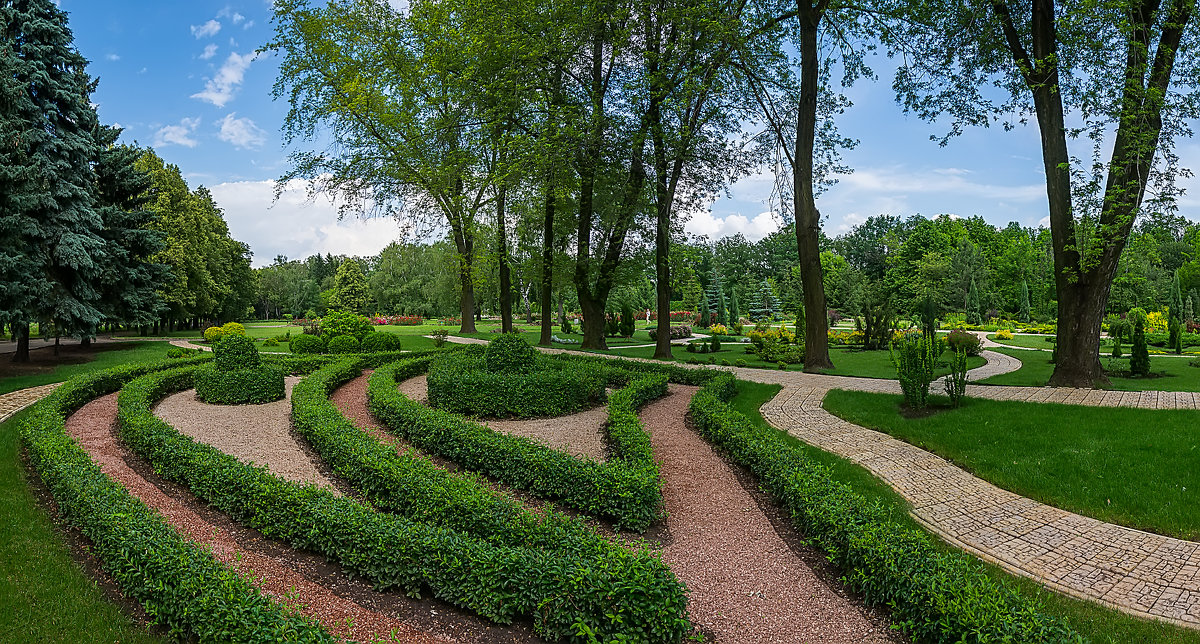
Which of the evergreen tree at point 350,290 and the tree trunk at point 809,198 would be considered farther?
the evergreen tree at point 350,290

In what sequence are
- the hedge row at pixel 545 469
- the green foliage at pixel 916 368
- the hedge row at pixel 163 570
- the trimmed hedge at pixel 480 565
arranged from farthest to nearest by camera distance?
the green foliage at pixel 916 368 → the hedge row at pixel 545 469 → the trimmed hedge at pixel 480 565 → the hedge row at pixel 163 570

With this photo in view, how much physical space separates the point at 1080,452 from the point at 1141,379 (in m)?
7.40

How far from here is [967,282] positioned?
1687 inches

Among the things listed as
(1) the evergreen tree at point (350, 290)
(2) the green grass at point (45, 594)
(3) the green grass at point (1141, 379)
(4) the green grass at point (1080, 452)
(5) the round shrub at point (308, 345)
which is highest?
(1) the evergreen tree at point (350, 290)

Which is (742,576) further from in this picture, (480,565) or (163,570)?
(163,570)

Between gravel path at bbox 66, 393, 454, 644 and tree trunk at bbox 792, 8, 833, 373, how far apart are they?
11.8 metres

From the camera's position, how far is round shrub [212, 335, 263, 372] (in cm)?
1103

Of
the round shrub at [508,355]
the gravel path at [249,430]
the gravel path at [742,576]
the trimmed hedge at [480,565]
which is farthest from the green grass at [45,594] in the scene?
the round shrub at [508,355]

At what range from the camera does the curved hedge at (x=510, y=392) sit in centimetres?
939

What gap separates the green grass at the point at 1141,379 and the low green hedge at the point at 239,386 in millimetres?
14065

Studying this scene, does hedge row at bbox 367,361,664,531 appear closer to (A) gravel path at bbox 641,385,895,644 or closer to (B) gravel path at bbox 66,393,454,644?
(A) gravel path at bbox 641,385,895,644

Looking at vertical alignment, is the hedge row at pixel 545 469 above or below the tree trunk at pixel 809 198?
below

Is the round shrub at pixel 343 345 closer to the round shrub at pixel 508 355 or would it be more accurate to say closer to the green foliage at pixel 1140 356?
the round shrub at pixel 508 355

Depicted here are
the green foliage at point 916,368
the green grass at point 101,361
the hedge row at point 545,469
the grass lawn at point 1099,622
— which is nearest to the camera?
the grass lawn at point 1099,622
